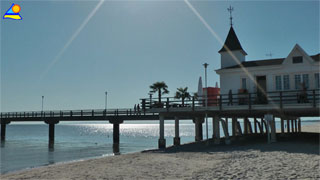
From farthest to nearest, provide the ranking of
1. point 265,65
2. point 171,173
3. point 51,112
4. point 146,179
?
point 51,112 → point 265,65 → point 171,173 → point 146,179

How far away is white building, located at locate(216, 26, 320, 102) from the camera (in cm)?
2056

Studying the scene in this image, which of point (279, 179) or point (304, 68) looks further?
point (304, 68)

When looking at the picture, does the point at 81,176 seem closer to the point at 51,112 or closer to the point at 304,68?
the point at 304,68

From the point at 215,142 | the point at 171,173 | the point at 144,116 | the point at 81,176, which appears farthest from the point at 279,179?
the point at 144,116

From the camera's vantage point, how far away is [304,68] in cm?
2067

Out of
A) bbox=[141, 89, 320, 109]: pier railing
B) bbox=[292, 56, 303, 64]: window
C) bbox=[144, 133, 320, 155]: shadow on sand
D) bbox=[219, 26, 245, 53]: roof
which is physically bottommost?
bbox=[144, 133, 320, 155]: shadow on sand

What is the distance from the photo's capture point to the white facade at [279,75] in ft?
67.4

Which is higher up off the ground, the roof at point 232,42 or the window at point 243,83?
the roof at point 232,42

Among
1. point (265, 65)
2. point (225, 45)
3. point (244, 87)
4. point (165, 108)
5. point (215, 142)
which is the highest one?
point (225, 45)

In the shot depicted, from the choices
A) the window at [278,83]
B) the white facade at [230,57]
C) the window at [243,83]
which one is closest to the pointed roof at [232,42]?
the white facade at [230,57]

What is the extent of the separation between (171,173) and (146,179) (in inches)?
48.3

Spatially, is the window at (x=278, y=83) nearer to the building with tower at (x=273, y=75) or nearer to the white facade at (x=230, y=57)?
the building with tower at (x=273, y=75)

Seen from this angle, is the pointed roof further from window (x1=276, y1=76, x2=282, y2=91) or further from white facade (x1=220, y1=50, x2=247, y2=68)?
window (x1=276, y1=76, x2=282, y2=91)

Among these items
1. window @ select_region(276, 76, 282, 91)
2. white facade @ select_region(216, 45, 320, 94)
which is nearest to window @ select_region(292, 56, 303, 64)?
white facade @ select_region(216, 45, 320, 94)
